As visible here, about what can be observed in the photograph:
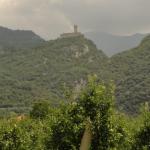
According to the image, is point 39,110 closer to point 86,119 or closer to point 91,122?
point 86,119

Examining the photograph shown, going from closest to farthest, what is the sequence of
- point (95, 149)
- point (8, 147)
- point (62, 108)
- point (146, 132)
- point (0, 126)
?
point (95, 149) < point (62, 108) < point (146, 132) < point (8, 147) < point (0, 126)

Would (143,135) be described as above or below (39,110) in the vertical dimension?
above

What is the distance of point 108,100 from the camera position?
119 feet

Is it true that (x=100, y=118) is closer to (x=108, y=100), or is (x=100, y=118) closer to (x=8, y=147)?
(x=108, y=100)

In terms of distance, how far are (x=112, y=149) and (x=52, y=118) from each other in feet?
16.7

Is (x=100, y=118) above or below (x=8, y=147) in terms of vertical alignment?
above

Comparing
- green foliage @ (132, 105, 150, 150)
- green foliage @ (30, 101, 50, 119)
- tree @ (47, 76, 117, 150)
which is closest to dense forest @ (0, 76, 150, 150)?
tree @ (47, 76, 117, 150)

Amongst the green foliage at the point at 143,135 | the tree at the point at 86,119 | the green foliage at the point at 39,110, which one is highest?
the tree at the point at 86,119

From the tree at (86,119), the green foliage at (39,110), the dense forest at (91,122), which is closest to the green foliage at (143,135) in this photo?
the dense forest at (91,122)

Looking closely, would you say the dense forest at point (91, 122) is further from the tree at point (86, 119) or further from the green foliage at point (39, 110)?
the green foliage at point (39, 110)

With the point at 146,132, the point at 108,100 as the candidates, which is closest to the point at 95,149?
the point at 108,100

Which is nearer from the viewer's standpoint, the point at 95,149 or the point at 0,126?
the point at 95,149

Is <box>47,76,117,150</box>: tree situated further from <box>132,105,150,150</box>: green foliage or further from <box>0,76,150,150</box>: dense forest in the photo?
<box>132,105,150,150</box>: green foliage

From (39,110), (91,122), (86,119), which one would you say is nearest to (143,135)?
(86,119)
